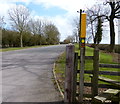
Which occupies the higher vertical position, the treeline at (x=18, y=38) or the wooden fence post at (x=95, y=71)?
the treeline at (x=18, y=38)

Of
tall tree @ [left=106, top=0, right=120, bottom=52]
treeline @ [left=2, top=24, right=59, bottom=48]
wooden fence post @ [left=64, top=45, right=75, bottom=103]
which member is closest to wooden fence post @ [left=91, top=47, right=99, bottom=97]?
wooden fence post @ [left=64, top=45, right=75, bottom=103]

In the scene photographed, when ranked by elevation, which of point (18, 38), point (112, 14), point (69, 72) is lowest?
point (69, 72)

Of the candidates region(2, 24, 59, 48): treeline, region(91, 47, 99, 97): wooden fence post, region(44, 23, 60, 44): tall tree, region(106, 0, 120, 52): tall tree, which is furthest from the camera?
region(44, 23, 60, 44): tall tree

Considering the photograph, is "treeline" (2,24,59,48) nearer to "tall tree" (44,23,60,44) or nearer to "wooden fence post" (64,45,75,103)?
"tall tree" (44,23,60,44)

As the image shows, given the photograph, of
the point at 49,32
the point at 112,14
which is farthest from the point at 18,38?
the point at 112,14

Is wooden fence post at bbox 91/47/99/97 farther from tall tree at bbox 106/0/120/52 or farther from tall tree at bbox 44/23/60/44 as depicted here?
tall tree at bbox 44/23/60/44

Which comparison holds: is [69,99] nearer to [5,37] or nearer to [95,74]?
[95,74]

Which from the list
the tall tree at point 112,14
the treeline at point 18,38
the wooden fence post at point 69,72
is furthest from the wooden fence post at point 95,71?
the treeline at point 18,38

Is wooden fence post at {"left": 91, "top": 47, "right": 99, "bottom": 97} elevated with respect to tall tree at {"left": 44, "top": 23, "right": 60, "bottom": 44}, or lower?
lower

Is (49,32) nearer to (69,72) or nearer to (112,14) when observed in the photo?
(112,14)

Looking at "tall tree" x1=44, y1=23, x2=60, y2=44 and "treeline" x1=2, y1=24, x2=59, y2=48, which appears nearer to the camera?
"treeline" x1=2, y1=24, x2=59, y2=48

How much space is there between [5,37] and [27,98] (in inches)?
1484

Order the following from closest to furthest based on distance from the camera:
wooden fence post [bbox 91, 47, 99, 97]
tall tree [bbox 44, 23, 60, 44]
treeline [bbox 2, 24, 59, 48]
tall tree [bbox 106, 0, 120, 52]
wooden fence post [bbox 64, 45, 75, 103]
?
wooden fence post [bbox 91, 47, 99, 97], wooden fence post [bbox 64, 45, 75, 103], tall tree [bbox 106, 0, 120, 52], treeline [bbox 2, 24, 59, 48], tall tree [bbox 44, 23, 60, 44]

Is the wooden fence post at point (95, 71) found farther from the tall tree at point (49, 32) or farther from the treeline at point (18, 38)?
the tall tree at point (49, 32)
